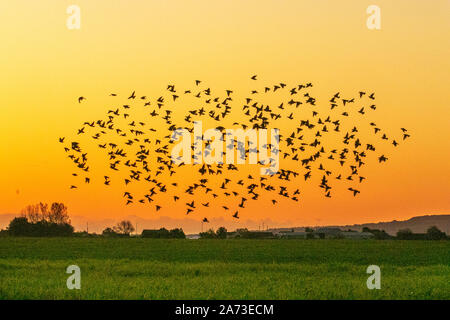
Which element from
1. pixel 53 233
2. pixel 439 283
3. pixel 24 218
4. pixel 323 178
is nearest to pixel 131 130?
pixel 323 178

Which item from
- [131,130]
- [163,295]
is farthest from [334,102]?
[163,295]

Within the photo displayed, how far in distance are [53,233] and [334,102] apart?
80.0m

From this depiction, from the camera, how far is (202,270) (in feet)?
105

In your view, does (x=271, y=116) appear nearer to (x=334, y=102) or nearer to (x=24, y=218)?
(x=334, y=102)

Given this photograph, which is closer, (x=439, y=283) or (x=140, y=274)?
(x=439, y=283)

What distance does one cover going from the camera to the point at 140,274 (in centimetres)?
3081

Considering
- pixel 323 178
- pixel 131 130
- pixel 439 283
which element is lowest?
pixel 439 283

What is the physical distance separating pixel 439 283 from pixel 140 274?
13114mm

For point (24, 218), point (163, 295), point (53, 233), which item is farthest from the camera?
point (24, 218)

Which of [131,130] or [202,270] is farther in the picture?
[202,270]
